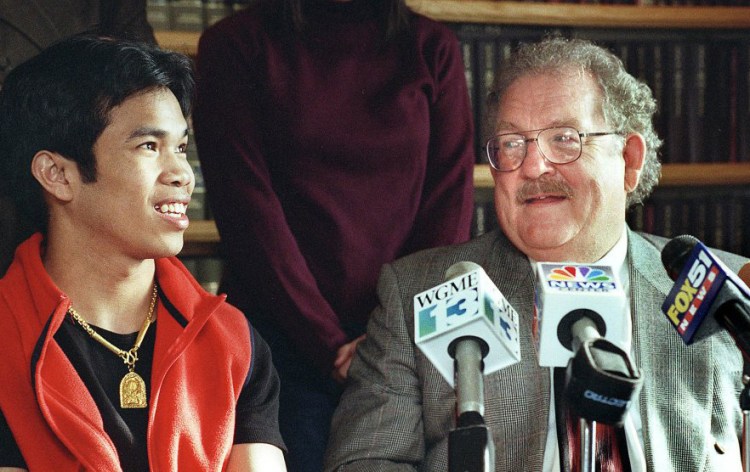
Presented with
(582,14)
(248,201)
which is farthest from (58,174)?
(582,14)

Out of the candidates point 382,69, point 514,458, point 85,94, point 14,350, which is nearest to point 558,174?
point 382,69

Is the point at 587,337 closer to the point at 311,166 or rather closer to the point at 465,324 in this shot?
the point at 465,324

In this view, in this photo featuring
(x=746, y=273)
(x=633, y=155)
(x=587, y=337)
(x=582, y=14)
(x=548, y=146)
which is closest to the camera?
(x=587, y=337)

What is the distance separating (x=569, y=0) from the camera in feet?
7.86

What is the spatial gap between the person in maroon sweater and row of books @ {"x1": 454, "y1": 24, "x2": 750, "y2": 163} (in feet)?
1.20

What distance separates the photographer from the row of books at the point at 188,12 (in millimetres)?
1998

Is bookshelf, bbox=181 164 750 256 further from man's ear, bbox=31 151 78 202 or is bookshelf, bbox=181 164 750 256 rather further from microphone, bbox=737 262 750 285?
man's ear, bbox=31 151 78 202

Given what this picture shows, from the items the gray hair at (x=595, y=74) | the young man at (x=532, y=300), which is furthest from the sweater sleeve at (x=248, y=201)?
the gray hair at (x=595, y=74)

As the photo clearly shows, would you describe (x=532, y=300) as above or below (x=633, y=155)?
below

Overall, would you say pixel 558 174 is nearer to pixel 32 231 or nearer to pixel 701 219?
pixel 701 219

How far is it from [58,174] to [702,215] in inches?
64.5

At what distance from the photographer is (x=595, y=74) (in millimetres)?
2078

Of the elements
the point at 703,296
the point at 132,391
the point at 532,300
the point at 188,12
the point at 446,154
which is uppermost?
the point at 188,12

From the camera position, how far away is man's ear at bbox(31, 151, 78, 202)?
1.63 m
